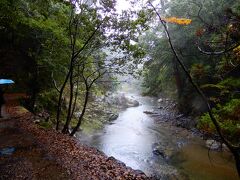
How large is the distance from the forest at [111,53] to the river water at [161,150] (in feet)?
3.88

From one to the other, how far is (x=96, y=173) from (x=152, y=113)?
779 inches

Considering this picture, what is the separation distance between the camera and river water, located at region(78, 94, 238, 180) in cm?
1222

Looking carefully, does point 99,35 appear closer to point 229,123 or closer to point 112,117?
point 229,123

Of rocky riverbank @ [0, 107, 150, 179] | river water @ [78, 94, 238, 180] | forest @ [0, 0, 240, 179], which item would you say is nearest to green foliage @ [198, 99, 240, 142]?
forest @ [0, 0, 240, 179]

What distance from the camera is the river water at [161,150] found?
1222 centimetres

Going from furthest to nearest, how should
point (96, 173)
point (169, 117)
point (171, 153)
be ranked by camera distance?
point (169, 117)
point (171, 153)
point (96, 173)

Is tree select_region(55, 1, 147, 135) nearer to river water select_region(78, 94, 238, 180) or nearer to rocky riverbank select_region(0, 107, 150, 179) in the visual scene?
rocky riverbank select_region(0, 107, 150, 179)

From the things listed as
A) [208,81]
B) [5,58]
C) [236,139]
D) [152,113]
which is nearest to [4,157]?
[236,139]

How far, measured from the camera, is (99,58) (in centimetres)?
1388

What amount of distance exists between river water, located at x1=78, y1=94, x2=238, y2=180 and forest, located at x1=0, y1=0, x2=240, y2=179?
118cm

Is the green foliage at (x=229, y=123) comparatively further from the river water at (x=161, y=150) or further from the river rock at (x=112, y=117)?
the river rock at (x=112, y=117)

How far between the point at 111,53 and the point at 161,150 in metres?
6.43

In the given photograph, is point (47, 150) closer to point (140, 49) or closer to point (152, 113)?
point (140, 49)

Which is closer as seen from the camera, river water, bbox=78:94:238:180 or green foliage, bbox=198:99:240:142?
green foliage, bbox=198:99:240:142
